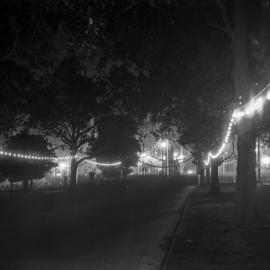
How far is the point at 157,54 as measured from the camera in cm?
1720

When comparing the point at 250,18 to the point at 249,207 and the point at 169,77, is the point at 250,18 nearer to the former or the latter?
the point at 169,77

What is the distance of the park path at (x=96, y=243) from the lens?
973 centimetres

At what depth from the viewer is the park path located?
9.73 m

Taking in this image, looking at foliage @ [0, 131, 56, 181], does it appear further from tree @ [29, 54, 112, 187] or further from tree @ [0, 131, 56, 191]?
tree @ [29, 54, 112, 187]

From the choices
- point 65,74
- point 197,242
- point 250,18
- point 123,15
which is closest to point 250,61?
point 250,18

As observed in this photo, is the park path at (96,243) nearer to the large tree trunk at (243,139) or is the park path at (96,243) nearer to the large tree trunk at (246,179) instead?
the large tree trunk at (246,179)

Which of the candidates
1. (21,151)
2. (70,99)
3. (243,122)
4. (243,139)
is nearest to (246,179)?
(243,139)

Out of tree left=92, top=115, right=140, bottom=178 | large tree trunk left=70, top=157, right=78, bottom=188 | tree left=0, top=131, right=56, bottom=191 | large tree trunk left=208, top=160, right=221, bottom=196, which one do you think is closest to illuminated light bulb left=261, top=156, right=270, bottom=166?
tree left=92, top=115, right=140, bottom=178

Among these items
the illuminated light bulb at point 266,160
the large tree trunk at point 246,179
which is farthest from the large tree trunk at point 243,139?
the illuminated light bulb at point 266,160

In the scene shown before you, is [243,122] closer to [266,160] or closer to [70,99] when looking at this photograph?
[70,99]

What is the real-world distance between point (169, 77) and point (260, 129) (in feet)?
31.6

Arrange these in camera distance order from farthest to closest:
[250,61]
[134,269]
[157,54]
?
[157,54], [250,61], [134,269]

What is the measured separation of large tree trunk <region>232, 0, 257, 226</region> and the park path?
2.57 meters

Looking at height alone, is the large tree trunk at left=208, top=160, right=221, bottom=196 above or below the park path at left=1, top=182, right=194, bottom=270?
above
